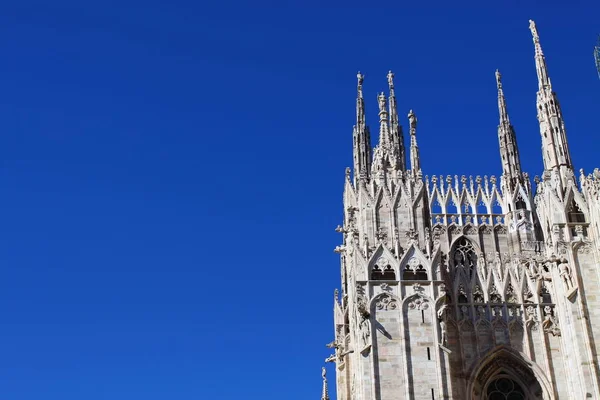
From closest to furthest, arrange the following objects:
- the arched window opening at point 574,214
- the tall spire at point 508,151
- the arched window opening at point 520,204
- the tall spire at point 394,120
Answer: the arched window opening at point 574,214 → the tall spire at point 394,120 → the arched window opening at point 520,204 → the tall spire at point 508,151

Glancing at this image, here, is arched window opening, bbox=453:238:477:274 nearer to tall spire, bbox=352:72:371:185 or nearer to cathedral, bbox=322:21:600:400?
tall spire, bbox=352:72:371:185

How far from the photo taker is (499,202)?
49.8m

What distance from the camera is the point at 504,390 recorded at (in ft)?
113

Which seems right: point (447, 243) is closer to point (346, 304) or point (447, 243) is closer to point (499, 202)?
point (499, 202)

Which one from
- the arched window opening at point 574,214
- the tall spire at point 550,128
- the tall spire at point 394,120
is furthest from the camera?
the tall spire at point 394,120

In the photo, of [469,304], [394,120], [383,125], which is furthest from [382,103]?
[469,304]

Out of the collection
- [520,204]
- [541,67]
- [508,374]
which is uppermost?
[541,67]

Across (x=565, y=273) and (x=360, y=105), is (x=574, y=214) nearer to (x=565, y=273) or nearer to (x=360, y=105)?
(x=565, y=273)

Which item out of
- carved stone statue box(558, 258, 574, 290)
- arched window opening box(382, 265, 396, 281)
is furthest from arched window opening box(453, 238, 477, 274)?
arched window opening box(382, 265, 396, 281)

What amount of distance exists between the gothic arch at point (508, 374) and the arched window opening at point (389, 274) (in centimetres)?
454

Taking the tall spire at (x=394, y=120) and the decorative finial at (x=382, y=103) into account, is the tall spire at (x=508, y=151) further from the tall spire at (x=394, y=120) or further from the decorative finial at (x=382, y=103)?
the decorative finial at (x=382, y=103)

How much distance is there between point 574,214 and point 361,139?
16.2m

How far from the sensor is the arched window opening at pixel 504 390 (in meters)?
34.2

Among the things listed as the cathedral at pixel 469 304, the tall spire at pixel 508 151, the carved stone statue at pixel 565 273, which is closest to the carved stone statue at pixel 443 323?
the cathedral at pixel 469 304
